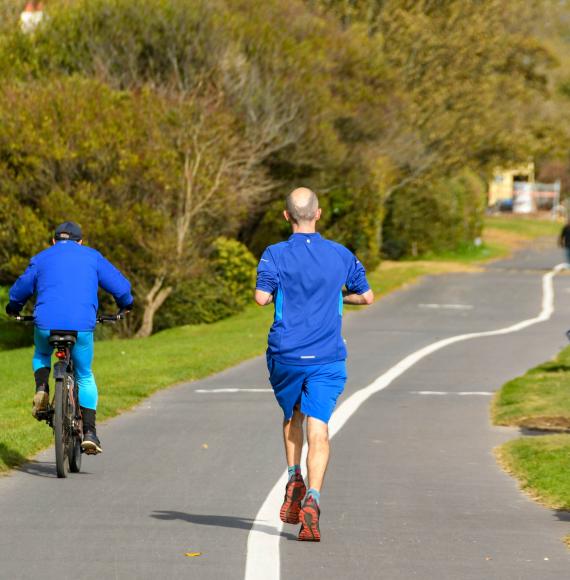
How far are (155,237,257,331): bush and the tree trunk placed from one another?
563mm

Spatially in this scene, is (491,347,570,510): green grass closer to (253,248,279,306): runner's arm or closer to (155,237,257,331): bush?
(253,248,279,306): runner's arm

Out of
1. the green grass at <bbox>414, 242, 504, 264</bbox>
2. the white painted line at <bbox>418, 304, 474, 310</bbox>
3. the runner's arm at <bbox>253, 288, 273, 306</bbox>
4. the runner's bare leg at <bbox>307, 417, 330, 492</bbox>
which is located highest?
the runner's arm at <bbox>253, 288, 273, 306</bbox>

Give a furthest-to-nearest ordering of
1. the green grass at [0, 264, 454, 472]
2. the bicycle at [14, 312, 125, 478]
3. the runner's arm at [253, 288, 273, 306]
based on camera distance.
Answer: the green grass at [0, 264, 454, 472]
the bicycle at [14, 312, 125, 478]
the runner's arm at [253, 288, 273, 306]

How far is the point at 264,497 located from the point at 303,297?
1942mm

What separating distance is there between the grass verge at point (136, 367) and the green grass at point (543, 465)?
12.5 feet

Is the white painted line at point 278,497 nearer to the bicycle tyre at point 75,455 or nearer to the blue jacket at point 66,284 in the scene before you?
the bicycle tyre at point 75,455

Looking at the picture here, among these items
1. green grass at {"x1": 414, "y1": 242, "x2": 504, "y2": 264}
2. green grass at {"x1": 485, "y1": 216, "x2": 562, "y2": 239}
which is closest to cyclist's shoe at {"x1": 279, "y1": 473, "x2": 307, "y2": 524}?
green grass at {"x1": 414, "y1": 242, "x2": 504, "y2": 264}

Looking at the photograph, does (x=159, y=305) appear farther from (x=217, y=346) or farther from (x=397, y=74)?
(x=397, y=74)

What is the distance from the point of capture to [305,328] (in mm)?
7992

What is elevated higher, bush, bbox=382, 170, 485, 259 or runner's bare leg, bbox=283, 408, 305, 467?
runner's bare leg, bbox=283, 408, 305, 467

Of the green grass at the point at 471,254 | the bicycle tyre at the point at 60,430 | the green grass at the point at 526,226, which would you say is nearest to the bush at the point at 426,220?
the green grass at the point at 471,254

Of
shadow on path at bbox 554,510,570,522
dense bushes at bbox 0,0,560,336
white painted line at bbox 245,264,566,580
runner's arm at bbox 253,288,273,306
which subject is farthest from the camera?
dense bushes at bbox 0,0,560,336

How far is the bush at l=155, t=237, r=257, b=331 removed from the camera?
33625mm

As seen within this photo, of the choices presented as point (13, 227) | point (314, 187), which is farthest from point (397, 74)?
point (13, 227)
